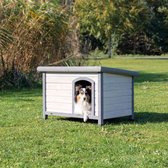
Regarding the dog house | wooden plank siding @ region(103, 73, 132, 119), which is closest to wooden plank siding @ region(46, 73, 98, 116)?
the dog house

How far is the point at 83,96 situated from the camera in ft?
33.0

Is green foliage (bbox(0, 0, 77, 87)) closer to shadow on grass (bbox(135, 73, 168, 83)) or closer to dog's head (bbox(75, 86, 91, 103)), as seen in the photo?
shadow on grass (bbox(135, 73, 168, 83))

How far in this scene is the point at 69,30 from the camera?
19.5 m

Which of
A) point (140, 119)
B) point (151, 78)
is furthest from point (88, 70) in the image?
point (151, 78)

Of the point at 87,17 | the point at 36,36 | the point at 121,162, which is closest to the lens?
the point at 121,162

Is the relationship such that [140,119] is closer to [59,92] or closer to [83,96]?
[83,96]

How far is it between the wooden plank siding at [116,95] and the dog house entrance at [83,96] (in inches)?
9.6

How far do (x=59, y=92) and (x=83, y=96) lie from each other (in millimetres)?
705

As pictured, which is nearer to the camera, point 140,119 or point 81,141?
point 81,141

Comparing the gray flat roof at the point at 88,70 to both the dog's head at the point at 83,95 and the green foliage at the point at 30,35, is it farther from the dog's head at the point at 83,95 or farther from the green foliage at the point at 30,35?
the green foliage at the point at 30,35

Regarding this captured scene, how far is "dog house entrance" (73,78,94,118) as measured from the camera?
995 cm

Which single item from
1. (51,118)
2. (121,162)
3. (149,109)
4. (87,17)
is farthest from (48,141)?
(87,17)

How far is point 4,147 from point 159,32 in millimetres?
56485

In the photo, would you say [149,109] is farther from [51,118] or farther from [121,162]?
[121,162]
